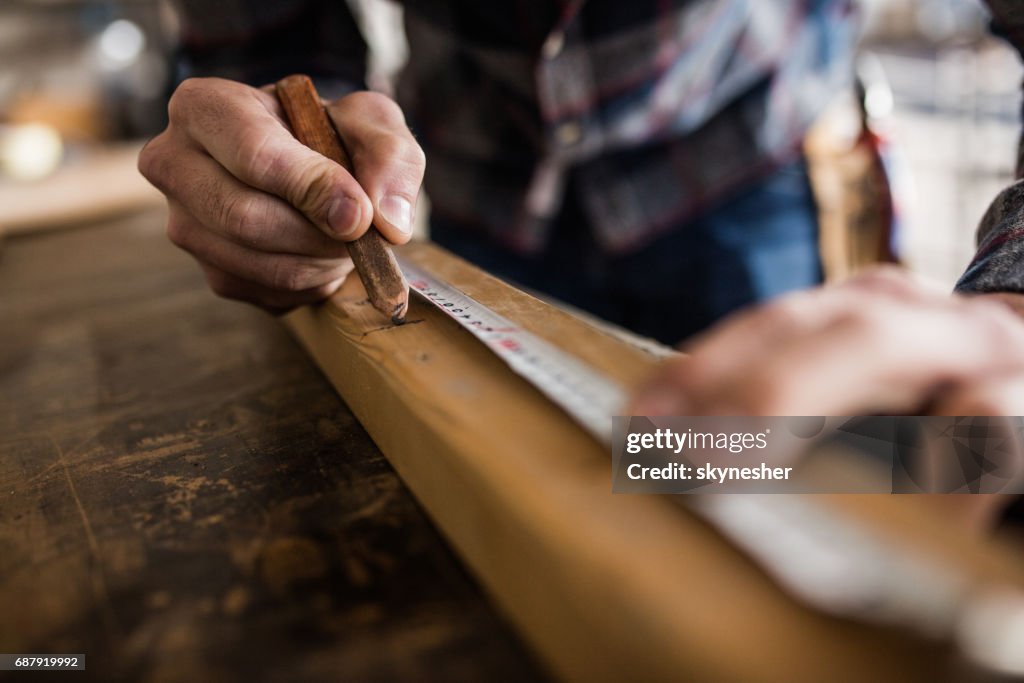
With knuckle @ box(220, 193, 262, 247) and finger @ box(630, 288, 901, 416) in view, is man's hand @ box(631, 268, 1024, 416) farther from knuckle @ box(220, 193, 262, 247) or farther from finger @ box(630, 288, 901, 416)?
knuckle @ box(220, 193, 262, 247)

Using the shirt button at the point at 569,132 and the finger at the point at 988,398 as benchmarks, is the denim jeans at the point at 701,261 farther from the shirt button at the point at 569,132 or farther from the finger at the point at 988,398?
the finger at the point at 988,398

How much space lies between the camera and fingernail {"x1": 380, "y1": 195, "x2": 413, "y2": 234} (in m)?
0.66

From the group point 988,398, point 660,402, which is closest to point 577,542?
point 660,402

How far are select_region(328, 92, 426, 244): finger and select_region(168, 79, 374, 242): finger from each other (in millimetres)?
24

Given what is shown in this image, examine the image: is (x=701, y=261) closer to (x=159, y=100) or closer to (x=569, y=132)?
(x=569, y=132)

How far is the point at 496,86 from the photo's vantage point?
3.96 ft

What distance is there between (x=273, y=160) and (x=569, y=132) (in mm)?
605

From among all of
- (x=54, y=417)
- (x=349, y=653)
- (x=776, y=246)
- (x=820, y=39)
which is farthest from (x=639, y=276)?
(x=349, y=653)

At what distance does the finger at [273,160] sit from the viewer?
626mm

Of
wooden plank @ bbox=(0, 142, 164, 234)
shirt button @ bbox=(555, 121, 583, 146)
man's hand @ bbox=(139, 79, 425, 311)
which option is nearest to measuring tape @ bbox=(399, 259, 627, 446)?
man's hand @ bbox=(139, 79, 425, 311)

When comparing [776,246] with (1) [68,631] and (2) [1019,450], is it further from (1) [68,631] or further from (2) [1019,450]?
(1) [68,631]

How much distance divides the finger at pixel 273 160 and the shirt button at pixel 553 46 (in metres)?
0.52

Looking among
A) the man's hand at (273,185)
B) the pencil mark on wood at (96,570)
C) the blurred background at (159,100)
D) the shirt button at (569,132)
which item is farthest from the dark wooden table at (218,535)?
the blurred background at (159,100)

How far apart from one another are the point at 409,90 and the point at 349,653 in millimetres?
1184
